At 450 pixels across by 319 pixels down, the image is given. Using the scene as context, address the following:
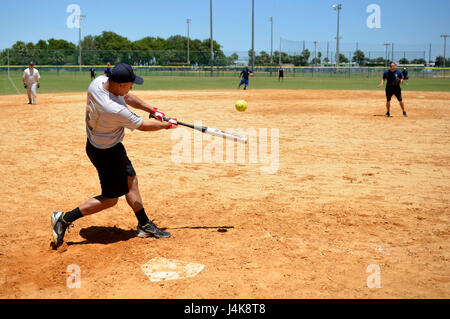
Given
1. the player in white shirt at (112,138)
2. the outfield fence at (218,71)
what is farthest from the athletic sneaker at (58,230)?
the outfield fence at (218,71)

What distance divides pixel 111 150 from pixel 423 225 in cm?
418

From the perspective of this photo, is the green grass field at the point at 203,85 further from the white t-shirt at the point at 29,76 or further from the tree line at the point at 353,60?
the tree line at the point at 353,60

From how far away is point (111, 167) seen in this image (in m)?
4.62

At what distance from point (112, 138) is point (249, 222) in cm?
222

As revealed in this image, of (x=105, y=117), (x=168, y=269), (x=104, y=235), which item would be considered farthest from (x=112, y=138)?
(x=168, y=269)

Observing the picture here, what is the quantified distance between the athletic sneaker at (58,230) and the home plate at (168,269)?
1170 mm

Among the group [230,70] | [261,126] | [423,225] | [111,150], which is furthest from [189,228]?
[230,70]

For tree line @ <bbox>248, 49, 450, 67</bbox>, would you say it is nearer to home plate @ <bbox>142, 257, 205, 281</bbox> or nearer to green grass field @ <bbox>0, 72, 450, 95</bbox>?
green grass field @ <bbox>0, 72, 450, 95</bbox>

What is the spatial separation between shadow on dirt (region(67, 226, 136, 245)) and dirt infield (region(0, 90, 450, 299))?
0.03m

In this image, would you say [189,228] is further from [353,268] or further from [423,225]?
[423,225]

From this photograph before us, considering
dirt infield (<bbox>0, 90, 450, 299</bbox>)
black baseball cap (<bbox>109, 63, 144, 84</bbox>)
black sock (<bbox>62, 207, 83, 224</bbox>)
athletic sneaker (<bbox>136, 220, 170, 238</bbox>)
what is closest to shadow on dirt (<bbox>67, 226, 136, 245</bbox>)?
dirt infield (<bbox>0, 90, 450, 299</bbox>)

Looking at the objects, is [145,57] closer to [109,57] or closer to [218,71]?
[109,57]

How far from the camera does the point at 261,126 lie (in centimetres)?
1354

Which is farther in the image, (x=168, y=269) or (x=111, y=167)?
(x=111, y=167)
